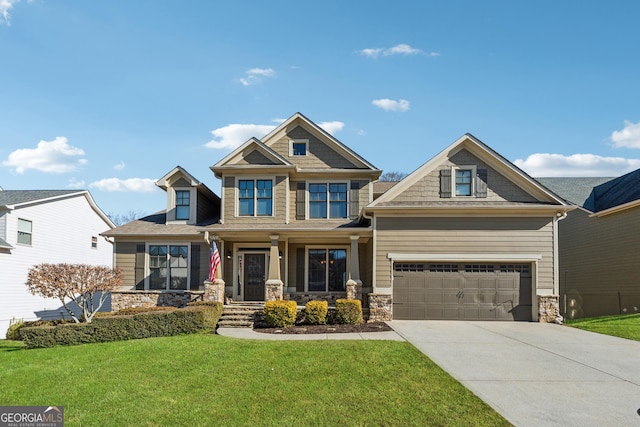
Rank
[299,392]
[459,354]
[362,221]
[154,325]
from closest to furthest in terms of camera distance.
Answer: [299,392] → [459,354] → [154,325] → [362,221]

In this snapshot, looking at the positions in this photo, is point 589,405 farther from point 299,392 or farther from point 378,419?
point 299,392

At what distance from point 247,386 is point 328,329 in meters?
6.14

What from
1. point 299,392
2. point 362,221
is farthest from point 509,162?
point 299,392

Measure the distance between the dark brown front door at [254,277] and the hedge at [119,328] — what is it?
15.4 feet

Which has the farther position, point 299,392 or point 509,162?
point 509,162

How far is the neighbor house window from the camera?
18.2m

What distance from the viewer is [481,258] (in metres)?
15.3

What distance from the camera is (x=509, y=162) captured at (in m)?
15.4

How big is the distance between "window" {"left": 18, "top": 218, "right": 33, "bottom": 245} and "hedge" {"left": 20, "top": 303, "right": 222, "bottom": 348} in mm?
9235

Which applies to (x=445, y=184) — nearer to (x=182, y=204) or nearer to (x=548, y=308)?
(x=548, y=308)

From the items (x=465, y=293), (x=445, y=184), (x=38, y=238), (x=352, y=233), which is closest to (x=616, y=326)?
(x=465, y=293)

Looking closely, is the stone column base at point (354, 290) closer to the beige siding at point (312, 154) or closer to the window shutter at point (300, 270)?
the window shutter at point (300, 270)

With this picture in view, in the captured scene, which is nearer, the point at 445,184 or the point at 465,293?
the point at 465,293

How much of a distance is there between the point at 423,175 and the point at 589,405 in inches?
405
